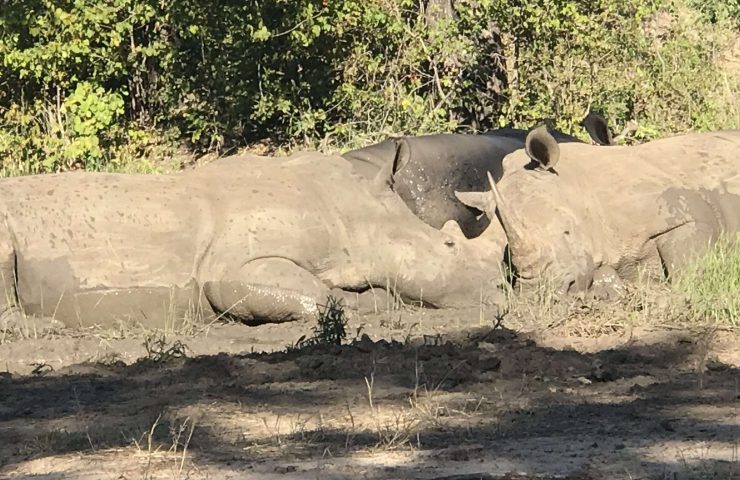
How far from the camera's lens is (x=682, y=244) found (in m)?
9.43

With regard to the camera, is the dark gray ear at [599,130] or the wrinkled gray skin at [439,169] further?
the dark gray ear at [599,130]

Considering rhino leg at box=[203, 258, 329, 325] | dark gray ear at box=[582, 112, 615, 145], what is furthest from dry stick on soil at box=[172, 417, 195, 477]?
dark gray ear at box=[582, 112, 615, 145]

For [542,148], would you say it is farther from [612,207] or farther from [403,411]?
[403,411]

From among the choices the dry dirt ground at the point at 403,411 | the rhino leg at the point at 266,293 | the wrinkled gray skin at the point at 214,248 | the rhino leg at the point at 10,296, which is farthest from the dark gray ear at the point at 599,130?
the rhino leg at the point at 10,296

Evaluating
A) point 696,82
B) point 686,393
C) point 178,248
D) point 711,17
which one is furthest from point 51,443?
point 711,17

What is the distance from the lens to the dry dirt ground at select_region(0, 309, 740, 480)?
190 inches

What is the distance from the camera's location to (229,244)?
9.34 meters

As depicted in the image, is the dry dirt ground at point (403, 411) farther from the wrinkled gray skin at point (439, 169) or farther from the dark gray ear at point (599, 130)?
the dark gray ear at point (599, 130)

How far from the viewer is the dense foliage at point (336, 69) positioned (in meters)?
13.7

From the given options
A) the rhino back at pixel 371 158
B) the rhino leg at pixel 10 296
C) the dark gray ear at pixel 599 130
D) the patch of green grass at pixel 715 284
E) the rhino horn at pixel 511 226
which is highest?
the dark gray ear at pixel 599 130

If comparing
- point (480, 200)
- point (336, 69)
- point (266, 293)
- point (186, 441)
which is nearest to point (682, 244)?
point (480, 200)

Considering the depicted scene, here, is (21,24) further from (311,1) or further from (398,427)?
(398,427)

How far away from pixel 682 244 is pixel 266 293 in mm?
2670

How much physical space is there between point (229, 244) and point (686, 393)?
410 centimetres
